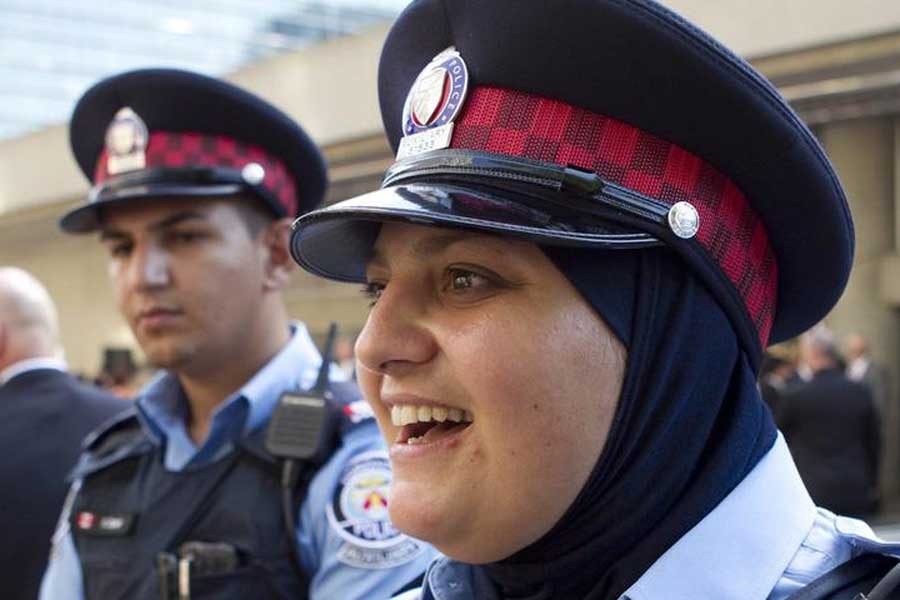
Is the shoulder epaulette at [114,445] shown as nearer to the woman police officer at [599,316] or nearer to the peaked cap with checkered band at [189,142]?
the peaked cap with checkered band at [189,142]

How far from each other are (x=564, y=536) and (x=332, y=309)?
12.7m

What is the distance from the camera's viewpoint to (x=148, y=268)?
213cm

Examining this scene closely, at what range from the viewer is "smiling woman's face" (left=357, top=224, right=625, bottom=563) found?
1.04 meters

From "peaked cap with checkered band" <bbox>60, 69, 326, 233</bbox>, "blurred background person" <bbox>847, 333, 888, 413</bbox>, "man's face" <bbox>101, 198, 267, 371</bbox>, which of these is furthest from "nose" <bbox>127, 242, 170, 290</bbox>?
"blurred background person" <bbox>847, 333, 888, 413</bbox>

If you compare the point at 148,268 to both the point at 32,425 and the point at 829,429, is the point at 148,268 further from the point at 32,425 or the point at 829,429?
the point at 829,429

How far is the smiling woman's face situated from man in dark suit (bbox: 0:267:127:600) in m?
1.94

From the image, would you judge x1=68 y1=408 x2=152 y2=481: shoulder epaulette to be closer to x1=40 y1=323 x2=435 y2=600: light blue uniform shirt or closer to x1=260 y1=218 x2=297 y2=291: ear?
x1=40 y1=323 x2=435 y2=600: light blue uniform shirt

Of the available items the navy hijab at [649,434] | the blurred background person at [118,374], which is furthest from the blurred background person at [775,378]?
the navy hijab at [649,434]

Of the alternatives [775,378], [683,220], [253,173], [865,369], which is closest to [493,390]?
[683,220]

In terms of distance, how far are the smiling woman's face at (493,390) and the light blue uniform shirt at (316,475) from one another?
676mm

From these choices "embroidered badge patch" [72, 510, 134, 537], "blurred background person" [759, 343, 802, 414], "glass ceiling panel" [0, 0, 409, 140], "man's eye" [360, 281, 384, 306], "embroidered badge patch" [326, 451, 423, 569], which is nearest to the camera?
"man's eye" [360, 281, 384, 306]

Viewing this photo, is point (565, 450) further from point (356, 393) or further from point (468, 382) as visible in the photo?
point (356, 393)

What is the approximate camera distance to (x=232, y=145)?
228cm

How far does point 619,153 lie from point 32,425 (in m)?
2.31
